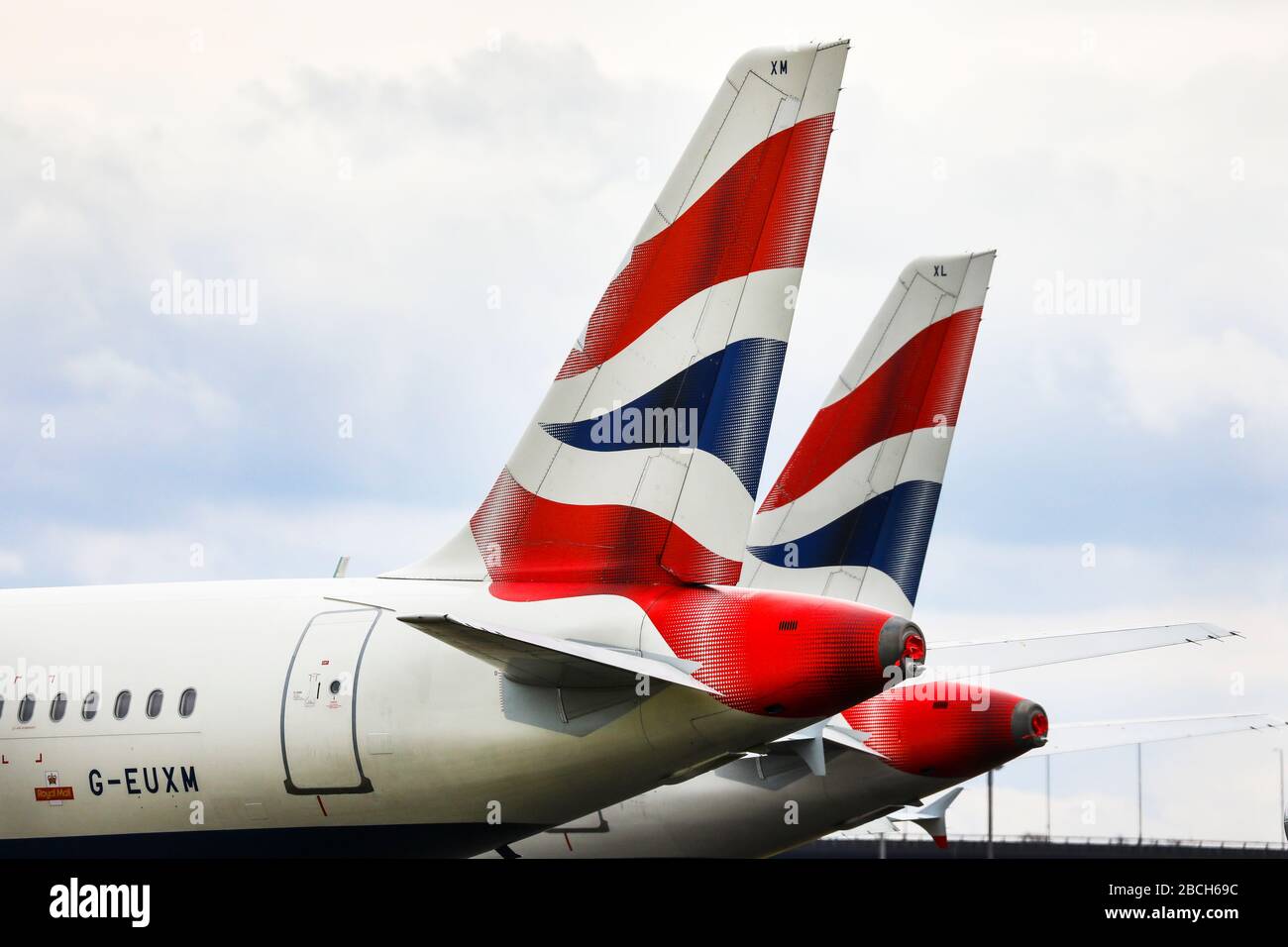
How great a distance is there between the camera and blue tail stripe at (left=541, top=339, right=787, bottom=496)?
50.1ft

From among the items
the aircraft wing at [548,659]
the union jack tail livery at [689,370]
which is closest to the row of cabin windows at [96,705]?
the union jack tail livery at [689,370]

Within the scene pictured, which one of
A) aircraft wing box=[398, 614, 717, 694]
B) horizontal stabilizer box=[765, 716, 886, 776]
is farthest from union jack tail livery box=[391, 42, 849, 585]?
horizontal stabilizer box=[765, 716, 886, 776]

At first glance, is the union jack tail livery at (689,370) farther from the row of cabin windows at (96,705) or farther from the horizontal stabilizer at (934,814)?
the horizontal stabilizer at (934,814)

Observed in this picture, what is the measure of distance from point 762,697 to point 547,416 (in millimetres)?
3545

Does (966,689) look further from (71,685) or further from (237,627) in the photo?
(71,685)

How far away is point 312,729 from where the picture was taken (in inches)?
610

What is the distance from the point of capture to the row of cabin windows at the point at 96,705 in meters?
16.7

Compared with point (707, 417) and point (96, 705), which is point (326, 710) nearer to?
point (96, 705)

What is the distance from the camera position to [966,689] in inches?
772

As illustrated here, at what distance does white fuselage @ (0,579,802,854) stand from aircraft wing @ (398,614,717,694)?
0.25 meters

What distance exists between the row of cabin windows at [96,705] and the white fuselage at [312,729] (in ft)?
0.18
